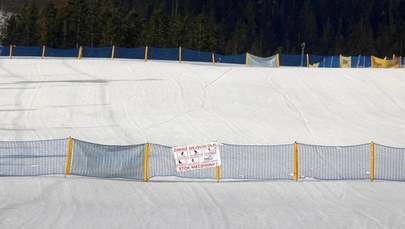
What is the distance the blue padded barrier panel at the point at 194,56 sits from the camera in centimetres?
5262

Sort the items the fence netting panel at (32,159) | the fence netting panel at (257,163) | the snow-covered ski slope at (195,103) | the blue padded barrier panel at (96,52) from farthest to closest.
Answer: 1. the blue padded barrier panel at (96,52)
2. the snow-covered ski slope at (195,103)
3. the fence netting panel at (257,163)
4. the fence netting panel at (32,159)

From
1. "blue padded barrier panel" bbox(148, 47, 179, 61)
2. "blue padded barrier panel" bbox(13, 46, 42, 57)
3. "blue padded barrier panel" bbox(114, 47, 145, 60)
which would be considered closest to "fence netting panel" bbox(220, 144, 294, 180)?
"blue padded barrier panel" bbox(114, 47, 145, 60)

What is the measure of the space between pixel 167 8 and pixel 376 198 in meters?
156

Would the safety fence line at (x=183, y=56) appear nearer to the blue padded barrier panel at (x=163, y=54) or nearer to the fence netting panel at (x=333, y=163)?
the blue padded barrier panel at (x=163, y=54)

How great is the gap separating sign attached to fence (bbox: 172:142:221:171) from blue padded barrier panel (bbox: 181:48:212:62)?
32706mm

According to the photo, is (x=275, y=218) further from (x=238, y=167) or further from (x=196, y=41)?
(x=196, y=41)

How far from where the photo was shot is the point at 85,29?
339 feet

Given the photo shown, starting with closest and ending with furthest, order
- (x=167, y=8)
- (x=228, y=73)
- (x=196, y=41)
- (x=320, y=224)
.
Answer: (x=320, y=224)
(x=228, y=73)
(x=196, y=41)
(x=167, y=8)

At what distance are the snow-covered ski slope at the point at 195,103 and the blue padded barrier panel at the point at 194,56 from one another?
19.3 feet

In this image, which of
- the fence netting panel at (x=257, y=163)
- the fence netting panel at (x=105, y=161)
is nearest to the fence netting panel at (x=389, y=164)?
the fence netting panel at (x=257, y=163)

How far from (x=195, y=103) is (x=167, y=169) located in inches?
585

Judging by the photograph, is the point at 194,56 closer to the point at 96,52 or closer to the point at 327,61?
the point at 96,52

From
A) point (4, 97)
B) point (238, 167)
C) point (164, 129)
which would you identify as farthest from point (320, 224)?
Result: point (4, 97)

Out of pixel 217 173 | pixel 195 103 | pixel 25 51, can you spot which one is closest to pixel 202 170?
pixel 217 173
